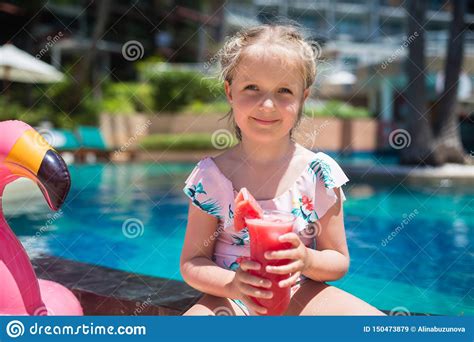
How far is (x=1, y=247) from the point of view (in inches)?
80.0

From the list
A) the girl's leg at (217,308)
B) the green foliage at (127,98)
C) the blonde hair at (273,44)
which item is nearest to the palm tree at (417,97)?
the green foliage at (127,98)

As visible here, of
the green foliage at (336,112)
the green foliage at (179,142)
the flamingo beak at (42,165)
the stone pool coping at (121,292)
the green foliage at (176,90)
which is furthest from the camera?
the green foliage at (336,112)

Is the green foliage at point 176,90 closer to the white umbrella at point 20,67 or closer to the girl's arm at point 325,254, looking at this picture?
the white umbrella at point 20,67

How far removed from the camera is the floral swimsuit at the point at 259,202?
200cm

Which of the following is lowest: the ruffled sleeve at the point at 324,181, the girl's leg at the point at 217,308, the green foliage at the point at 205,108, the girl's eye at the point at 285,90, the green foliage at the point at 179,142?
the girl's leg at the point at 217,308

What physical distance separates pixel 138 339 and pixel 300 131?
106cm

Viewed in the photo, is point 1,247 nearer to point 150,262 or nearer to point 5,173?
point 5,173

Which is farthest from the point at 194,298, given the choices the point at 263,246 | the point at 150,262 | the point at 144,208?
the point at 144,208

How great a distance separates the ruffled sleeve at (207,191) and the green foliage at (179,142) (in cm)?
1319

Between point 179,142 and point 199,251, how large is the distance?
1359cm

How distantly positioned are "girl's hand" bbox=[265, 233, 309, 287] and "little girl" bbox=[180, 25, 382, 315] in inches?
10.5

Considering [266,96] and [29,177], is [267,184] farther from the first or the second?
[29,177]

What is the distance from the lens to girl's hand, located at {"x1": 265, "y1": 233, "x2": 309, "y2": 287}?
1.52 m

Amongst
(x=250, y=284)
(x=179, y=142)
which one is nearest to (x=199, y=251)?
(x=250, y=284)
